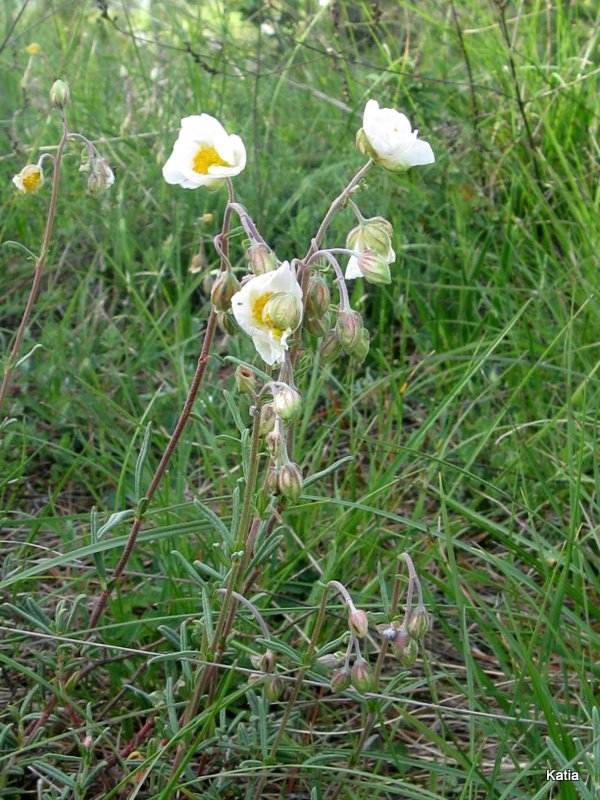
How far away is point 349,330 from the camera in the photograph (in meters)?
1.41

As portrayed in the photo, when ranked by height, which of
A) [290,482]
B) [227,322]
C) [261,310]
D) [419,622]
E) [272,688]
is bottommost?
[272,688]

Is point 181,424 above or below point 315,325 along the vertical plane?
below

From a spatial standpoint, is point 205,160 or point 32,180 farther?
point 32,180

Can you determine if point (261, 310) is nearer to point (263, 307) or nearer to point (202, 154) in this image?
point (263, 307)

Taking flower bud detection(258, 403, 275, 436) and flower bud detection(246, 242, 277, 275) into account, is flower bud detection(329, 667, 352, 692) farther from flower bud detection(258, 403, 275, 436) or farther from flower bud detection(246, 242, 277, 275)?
flower bud detection(246, 242, 277, 275)

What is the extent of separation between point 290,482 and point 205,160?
1.83ft

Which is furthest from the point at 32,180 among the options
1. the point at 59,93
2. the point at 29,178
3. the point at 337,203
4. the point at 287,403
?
the point at 287,403

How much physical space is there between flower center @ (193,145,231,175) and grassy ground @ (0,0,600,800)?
1.19 ft

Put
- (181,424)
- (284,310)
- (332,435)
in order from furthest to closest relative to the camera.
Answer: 1. (332,435)
2. (181,424)
3. (284,310)

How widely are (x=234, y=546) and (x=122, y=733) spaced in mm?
594

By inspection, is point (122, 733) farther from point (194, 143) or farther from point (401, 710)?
point (194, 143)

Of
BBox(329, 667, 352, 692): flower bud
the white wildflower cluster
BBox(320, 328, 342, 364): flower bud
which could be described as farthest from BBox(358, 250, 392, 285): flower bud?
BBox(329, 667, 352, 692): flower bud

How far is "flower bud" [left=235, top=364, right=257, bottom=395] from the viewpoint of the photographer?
1484 mm

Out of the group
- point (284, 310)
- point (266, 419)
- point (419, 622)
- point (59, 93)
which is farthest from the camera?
point (59, 93)
